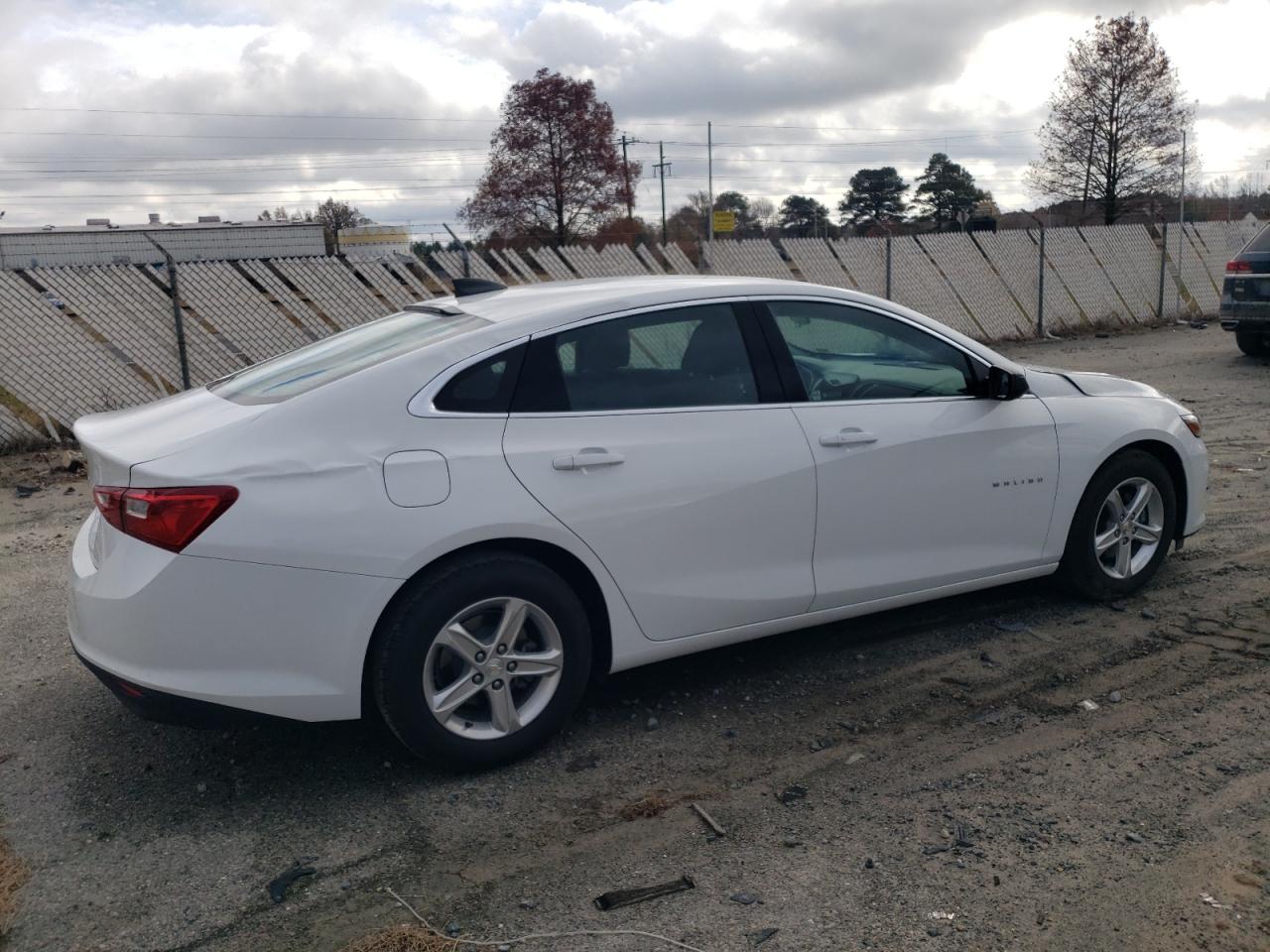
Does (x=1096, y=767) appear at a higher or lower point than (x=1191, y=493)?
lower

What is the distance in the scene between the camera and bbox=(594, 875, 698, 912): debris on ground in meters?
2.97

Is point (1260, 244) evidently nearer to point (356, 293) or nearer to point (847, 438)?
point (356, 293)

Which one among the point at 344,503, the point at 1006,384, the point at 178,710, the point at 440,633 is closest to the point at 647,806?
the point at 440,633

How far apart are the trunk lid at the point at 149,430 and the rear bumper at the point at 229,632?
9.0 inches

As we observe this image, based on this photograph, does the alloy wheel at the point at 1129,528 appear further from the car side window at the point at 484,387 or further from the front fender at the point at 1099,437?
the car side window at the point at 484,387

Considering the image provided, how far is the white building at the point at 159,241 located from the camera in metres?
38.4

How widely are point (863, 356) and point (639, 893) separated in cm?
238

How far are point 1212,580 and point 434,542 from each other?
13.3 feet

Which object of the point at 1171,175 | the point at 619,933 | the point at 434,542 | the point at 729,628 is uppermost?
the point at 1171,175

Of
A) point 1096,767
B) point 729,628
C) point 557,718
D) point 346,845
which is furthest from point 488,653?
point 1096,767

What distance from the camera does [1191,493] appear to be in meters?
5.37

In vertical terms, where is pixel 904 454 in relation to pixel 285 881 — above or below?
above

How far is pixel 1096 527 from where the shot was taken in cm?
507

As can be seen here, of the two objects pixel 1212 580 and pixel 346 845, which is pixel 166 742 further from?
pixel 1212 580
